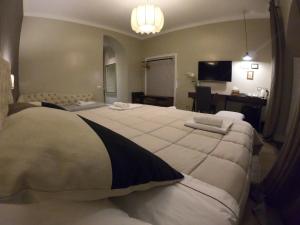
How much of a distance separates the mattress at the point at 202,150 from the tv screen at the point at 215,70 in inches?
109

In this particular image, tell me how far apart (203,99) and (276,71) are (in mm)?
1547

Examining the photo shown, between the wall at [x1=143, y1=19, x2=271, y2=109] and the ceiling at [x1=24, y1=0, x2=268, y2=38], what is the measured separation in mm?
239

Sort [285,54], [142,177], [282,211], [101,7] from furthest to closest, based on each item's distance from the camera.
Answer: [101,7] < [285,54] < [282,211] < [142,177]

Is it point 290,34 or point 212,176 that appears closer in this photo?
point 212,176

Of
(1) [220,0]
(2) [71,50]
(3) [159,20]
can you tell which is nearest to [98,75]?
(2) [71,50]

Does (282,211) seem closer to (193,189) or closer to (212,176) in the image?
(212,176)

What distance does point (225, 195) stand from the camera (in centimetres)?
68

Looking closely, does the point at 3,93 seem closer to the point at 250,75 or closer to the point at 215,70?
the point at 215,70

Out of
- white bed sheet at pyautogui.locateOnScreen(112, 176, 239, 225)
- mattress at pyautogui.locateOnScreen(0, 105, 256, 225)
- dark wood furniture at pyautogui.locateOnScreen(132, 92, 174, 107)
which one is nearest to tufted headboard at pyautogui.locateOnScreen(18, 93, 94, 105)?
dark wood furniture at pyautogui.locateOnScreen(132, 92, 174, 107)

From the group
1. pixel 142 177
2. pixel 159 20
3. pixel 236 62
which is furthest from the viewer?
pixel 236 62

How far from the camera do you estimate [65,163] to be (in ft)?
1.36

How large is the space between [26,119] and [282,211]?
1.81m

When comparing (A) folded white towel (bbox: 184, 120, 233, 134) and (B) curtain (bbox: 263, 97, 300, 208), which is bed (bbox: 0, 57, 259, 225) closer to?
(A) folded white towel (bbox: 184, 120, 233, 134)

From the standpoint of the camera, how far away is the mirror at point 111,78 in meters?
6.02
